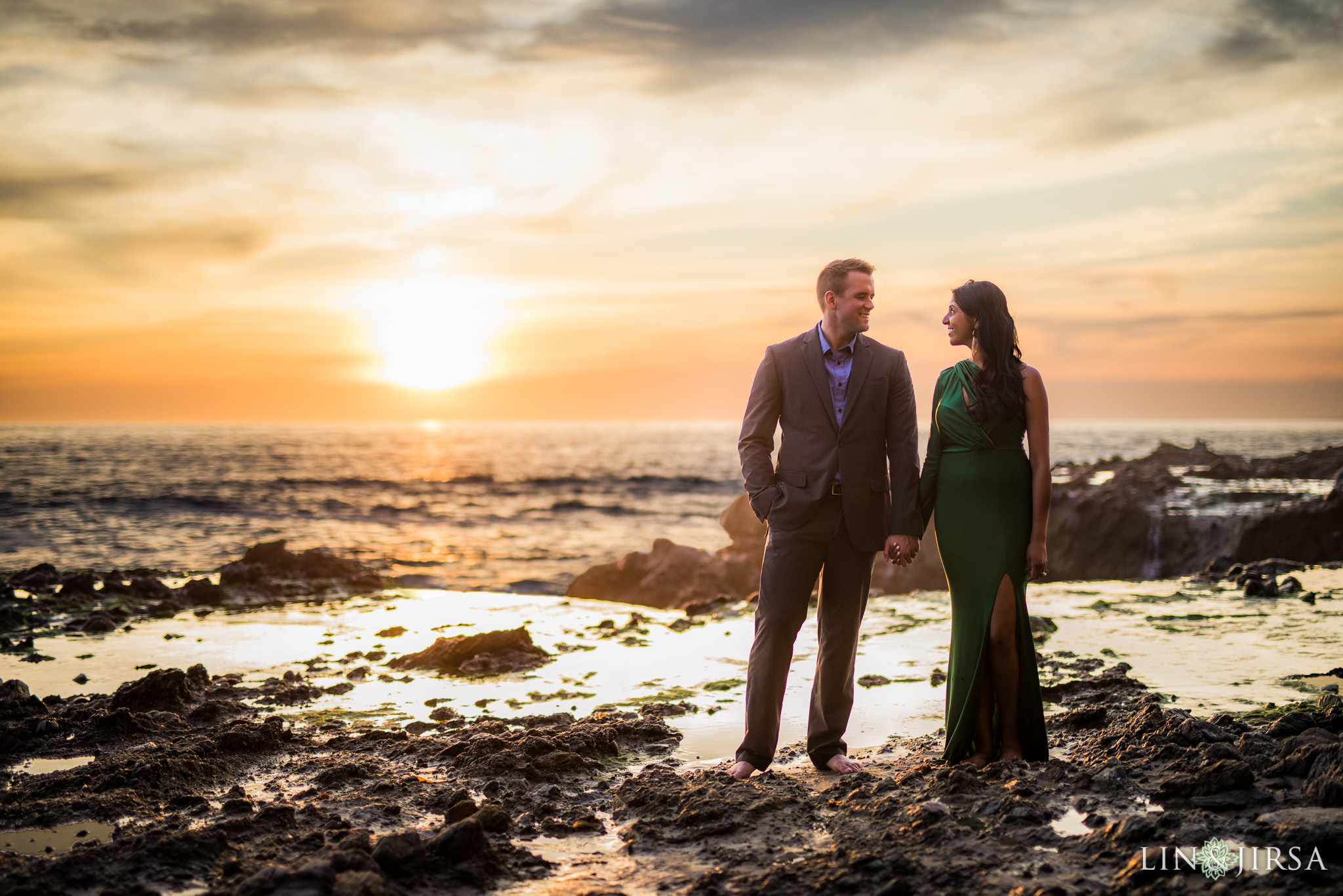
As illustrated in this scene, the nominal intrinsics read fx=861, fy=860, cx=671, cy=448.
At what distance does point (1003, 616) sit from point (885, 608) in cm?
458

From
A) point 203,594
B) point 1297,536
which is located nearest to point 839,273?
point 203,594

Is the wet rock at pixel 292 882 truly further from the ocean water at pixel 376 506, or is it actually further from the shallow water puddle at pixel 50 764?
the ocean water at pixel 376 506

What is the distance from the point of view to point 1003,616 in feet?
13.2

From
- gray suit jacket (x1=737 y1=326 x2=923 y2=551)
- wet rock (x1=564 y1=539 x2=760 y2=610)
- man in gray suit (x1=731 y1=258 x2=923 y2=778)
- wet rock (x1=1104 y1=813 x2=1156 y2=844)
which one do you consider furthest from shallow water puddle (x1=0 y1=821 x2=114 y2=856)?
wet rock (x1=564 y1=539 x2=760 y2=610)

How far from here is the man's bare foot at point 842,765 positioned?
160 inches

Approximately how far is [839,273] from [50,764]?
15.2ft

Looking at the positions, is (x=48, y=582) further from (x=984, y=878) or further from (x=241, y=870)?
(x=984, y=878)

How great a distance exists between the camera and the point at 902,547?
13.6 feet

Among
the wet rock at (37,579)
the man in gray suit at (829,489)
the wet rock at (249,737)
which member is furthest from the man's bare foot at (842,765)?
the wet rock at (37,579)

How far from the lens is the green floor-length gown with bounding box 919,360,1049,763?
13.1 ft

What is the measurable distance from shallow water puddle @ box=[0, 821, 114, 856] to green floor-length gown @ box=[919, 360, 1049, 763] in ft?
11.8

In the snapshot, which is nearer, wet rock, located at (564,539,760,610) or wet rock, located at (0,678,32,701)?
wet rock, located at (0,678,32,701)

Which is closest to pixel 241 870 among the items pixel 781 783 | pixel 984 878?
pixel 781 783

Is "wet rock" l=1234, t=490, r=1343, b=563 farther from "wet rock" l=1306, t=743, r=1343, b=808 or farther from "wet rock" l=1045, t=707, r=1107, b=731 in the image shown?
"wet rock" l=1306, t=743, r=1343, b=808
